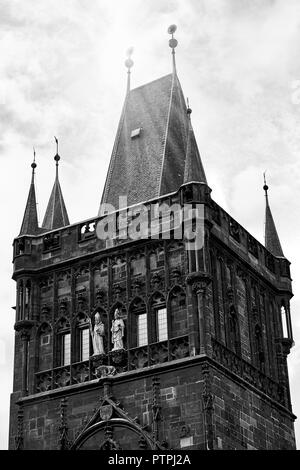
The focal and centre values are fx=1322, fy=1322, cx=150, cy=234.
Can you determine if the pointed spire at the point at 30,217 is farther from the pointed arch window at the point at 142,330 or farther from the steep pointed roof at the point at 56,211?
the pointed arch window at the point at 142,330

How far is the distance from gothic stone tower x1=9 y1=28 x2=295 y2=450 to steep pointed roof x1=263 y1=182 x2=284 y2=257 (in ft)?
1.78

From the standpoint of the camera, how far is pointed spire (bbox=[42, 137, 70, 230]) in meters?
43.0

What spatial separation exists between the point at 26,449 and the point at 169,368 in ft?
15.6

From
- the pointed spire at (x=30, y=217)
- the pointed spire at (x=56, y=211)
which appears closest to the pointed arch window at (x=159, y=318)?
the pointed spire at (x=30, y=217)

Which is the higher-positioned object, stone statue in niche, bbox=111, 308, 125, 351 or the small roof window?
the small roof window

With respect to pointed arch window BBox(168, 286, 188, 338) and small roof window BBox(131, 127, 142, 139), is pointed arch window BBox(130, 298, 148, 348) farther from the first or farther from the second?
small roof window BBox(131, 127, 142, 139)

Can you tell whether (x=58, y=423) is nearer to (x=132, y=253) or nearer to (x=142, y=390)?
(x=142, y=390)

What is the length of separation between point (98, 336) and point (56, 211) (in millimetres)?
6932

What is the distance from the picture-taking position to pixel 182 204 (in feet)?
126

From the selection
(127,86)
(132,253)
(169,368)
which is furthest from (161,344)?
(127,86)

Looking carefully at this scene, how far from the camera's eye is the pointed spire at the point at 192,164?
Result: 38.7 m

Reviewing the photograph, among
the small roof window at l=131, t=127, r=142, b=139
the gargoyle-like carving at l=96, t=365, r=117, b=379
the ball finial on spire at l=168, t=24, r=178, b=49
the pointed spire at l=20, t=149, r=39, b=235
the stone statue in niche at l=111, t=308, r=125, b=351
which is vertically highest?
the ball finial on spire at l=168, t=24, r=178, b=49

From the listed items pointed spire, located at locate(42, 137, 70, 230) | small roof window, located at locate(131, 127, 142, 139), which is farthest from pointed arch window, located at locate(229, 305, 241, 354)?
small roof window, located at locate(131, 127, 142, 139)

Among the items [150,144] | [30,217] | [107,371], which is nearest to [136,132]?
[150,144]
